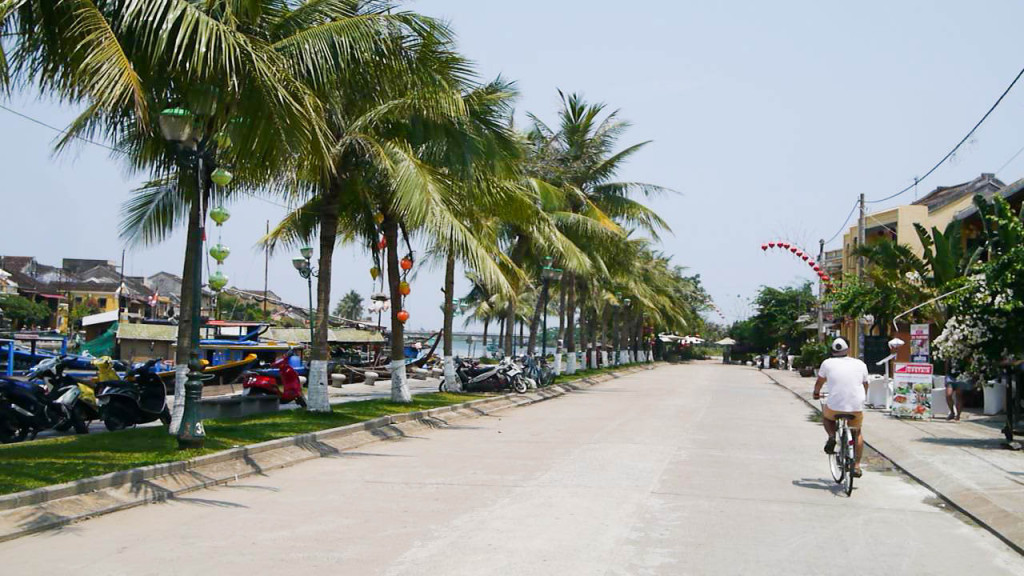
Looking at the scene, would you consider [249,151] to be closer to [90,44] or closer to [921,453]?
[90,44]

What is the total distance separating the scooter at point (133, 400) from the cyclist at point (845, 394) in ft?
33.7

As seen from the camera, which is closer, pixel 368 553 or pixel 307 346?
pixel 368 553

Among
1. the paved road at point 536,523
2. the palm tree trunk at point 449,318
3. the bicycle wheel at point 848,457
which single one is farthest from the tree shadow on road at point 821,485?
the palm tree trunk at point 449,318

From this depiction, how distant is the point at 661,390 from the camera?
1398 inches

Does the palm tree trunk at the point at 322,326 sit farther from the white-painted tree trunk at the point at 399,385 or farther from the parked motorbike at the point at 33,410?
the parked motorbike at the point at 33,410

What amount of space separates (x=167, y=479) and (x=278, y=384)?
381 inches

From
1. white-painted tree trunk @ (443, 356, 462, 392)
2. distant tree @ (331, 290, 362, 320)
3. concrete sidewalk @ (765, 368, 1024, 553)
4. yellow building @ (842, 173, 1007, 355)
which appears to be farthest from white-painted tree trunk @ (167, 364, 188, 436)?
distant tree @ (331, 290, 362, 320)

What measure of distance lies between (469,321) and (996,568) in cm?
7561

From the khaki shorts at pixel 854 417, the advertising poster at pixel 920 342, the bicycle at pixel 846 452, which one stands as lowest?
the bicycle at pixel 846 452

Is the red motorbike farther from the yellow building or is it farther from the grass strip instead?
the yellow building

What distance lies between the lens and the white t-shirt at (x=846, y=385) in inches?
434

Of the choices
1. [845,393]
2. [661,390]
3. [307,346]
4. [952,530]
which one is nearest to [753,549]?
[952,530]

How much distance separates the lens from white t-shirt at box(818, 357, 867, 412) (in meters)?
11.0

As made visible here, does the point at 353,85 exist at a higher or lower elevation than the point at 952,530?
higher
